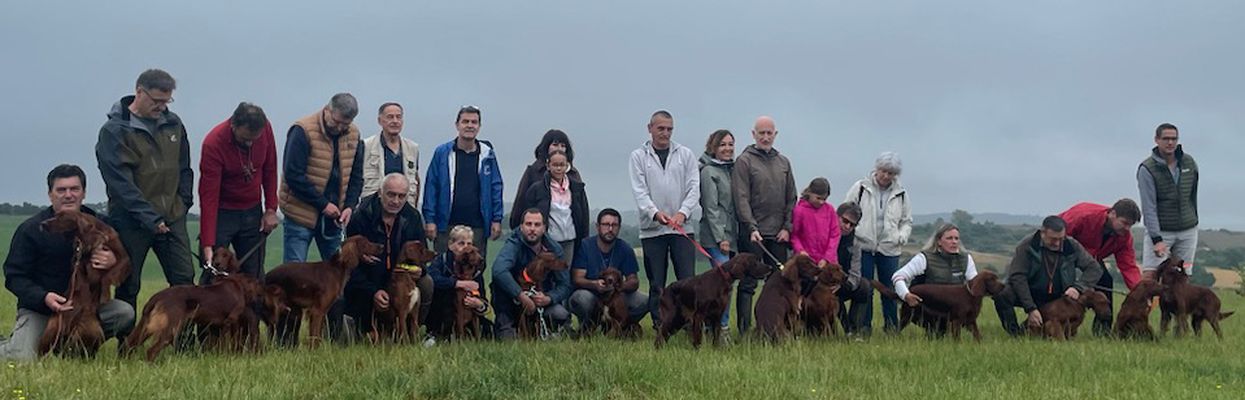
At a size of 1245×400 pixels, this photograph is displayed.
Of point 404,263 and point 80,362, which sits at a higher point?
point 404,263

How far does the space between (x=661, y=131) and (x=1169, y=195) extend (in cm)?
503

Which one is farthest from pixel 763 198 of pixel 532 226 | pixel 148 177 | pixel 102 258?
pixel 102 258

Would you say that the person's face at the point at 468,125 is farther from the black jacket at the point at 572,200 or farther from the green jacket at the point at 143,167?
the green jacket at the point at 143,167

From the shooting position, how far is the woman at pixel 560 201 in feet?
27.9

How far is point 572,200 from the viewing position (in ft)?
28.6

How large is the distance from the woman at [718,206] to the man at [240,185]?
11.6 feet

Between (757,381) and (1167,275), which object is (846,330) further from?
(757,381)

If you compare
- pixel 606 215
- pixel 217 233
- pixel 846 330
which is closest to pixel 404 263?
pixel 217 233

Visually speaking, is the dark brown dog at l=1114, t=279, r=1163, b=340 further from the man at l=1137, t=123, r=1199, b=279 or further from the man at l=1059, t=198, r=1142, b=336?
the man at l=1137, t=123, r=1199, b=279

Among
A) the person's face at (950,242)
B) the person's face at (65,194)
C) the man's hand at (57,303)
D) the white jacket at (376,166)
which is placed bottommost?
Result: the man's hand at (57,303)

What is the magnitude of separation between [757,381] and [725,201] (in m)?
3.33

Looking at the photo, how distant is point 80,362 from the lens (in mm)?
5941

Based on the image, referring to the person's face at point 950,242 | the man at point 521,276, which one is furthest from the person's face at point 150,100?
the person's face at point 950,242

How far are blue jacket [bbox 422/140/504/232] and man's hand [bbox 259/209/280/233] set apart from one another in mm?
1377
